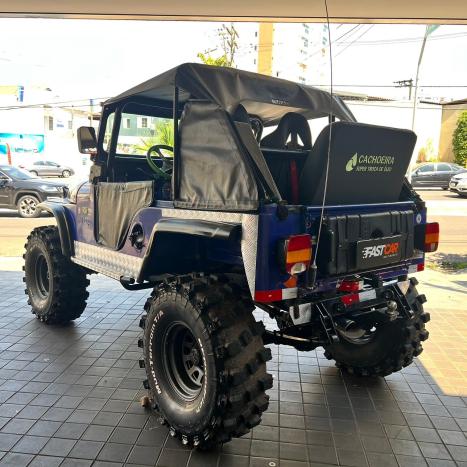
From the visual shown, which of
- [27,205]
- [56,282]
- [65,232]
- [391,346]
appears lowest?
[27,205]

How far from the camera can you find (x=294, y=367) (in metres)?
4.28

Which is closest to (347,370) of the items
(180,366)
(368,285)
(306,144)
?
(368,285)

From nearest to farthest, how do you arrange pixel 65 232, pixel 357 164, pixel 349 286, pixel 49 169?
pixel 349 286
pixel 357 164
pixel 65 232
pixel 49 169

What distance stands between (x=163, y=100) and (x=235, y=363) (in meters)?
2.77

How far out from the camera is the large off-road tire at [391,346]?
3.78m

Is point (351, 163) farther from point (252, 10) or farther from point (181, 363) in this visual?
point (252, 10)

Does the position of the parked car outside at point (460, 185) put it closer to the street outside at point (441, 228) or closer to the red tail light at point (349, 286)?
the street outside at point (441, 228)

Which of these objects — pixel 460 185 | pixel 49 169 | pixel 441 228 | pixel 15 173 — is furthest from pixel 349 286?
pixel 49 169

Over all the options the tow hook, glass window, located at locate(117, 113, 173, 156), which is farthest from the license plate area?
glass window, located at locate(117, 113, 173, 156)

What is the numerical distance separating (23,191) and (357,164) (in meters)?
12.8

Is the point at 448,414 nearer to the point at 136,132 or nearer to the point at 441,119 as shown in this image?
the point at 136,132

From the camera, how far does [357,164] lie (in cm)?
329

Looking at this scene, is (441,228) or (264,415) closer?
(264,415)

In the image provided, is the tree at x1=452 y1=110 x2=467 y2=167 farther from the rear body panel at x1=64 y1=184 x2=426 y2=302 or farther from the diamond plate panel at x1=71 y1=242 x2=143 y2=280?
the diamond plate panel at x1=71 y1=242 x2=143 y2=280
